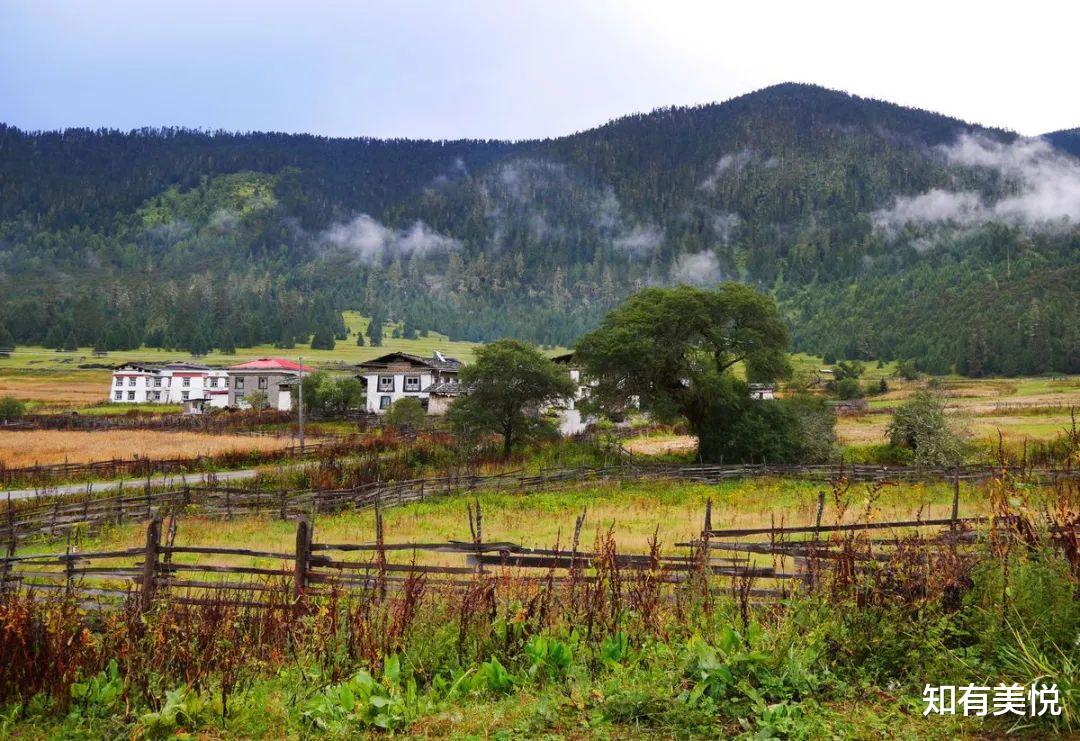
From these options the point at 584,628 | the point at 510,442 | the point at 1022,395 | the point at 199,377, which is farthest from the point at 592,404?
the point at 199,377

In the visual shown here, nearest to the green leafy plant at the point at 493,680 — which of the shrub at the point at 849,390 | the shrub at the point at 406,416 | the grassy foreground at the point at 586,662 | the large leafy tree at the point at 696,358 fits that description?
the grassy foreground at the point at 586,662

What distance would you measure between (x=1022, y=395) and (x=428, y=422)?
6603 cm

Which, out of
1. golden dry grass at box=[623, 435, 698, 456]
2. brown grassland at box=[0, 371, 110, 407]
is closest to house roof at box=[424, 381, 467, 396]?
golden dry grass at box=[623, 435, 698, 456]

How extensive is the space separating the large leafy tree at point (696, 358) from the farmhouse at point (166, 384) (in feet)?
231

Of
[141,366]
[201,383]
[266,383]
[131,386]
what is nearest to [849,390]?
[266,383]

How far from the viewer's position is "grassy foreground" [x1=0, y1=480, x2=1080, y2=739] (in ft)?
17.0

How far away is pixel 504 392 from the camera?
42031 mm

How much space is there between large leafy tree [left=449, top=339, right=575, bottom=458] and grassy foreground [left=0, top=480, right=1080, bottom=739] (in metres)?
33.9

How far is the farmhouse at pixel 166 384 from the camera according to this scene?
303ft

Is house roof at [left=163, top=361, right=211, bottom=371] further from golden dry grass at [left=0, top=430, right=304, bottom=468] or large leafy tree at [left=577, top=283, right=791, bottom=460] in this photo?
large leafy tree at [left=577, top=283, right=791, bottom=460]

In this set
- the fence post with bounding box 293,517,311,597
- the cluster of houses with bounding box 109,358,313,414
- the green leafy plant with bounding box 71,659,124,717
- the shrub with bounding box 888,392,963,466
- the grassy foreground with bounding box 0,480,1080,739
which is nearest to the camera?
the grassy foreground with bounding box 0,480,1080,739

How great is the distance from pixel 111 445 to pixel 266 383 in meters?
42.1

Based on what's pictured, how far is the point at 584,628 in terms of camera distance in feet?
23.4

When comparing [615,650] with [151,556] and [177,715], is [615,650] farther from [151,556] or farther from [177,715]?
[151,556]
